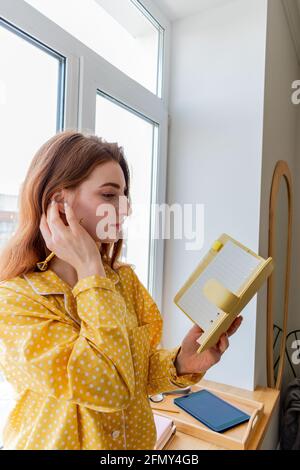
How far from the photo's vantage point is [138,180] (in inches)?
57.3

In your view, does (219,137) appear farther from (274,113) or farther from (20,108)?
(20,108)

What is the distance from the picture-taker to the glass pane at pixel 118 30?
3.37ft

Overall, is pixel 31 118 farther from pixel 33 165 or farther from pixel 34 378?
pixel 34 378

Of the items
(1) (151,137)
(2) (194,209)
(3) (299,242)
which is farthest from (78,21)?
(3) (299,242)

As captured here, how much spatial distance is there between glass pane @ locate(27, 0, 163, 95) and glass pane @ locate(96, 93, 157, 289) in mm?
199

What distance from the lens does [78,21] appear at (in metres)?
1.07

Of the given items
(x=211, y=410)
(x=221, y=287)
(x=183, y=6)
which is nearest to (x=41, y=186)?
(x=221, y=287)

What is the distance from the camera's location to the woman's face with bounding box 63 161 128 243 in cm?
67

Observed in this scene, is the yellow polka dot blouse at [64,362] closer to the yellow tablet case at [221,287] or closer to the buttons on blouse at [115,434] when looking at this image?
the buttons on blouse at [115,434]

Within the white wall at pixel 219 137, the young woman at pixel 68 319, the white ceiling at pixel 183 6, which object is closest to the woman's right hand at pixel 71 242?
the young woman at pixel 68 319

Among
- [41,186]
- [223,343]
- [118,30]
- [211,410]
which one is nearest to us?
[41,186]

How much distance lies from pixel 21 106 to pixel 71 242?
1.54 feet

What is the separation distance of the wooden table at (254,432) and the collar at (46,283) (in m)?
0.64

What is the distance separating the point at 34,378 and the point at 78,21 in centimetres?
103
